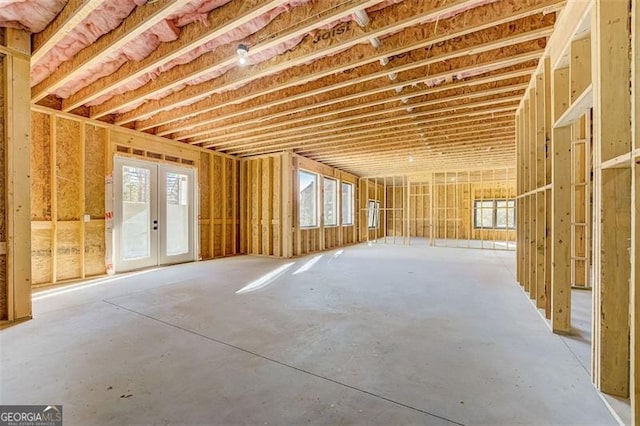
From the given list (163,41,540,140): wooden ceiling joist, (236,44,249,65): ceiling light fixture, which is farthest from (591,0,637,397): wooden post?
(236,44,249,65): ceiling light fixture

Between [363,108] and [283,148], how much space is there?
310 cm

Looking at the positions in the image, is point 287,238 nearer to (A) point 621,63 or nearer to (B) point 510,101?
(B) point 510,101


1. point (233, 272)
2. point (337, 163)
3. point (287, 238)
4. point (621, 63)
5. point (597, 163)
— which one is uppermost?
point (337, 163)

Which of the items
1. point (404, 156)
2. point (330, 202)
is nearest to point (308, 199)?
point (330, 202)

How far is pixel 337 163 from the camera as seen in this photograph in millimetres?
9375

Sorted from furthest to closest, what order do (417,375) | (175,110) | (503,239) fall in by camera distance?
1. (503,239)
2. (175,110)
3. (417,375)

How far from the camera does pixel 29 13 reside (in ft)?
9.02

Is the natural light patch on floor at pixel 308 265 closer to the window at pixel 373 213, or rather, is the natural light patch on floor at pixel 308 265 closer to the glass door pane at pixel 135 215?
the glass door pane at pixel 135 215

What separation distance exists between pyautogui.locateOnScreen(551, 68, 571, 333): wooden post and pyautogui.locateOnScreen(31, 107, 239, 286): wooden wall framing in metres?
6.70

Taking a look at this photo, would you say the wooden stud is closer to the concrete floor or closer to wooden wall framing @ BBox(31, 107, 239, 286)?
the concrete floor

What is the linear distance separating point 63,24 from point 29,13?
1.47ft

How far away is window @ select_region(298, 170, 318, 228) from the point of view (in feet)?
27.9

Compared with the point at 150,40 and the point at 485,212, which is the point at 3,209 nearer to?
the point at 150,40

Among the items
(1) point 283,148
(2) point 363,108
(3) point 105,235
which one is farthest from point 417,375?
(1) point 283,148
